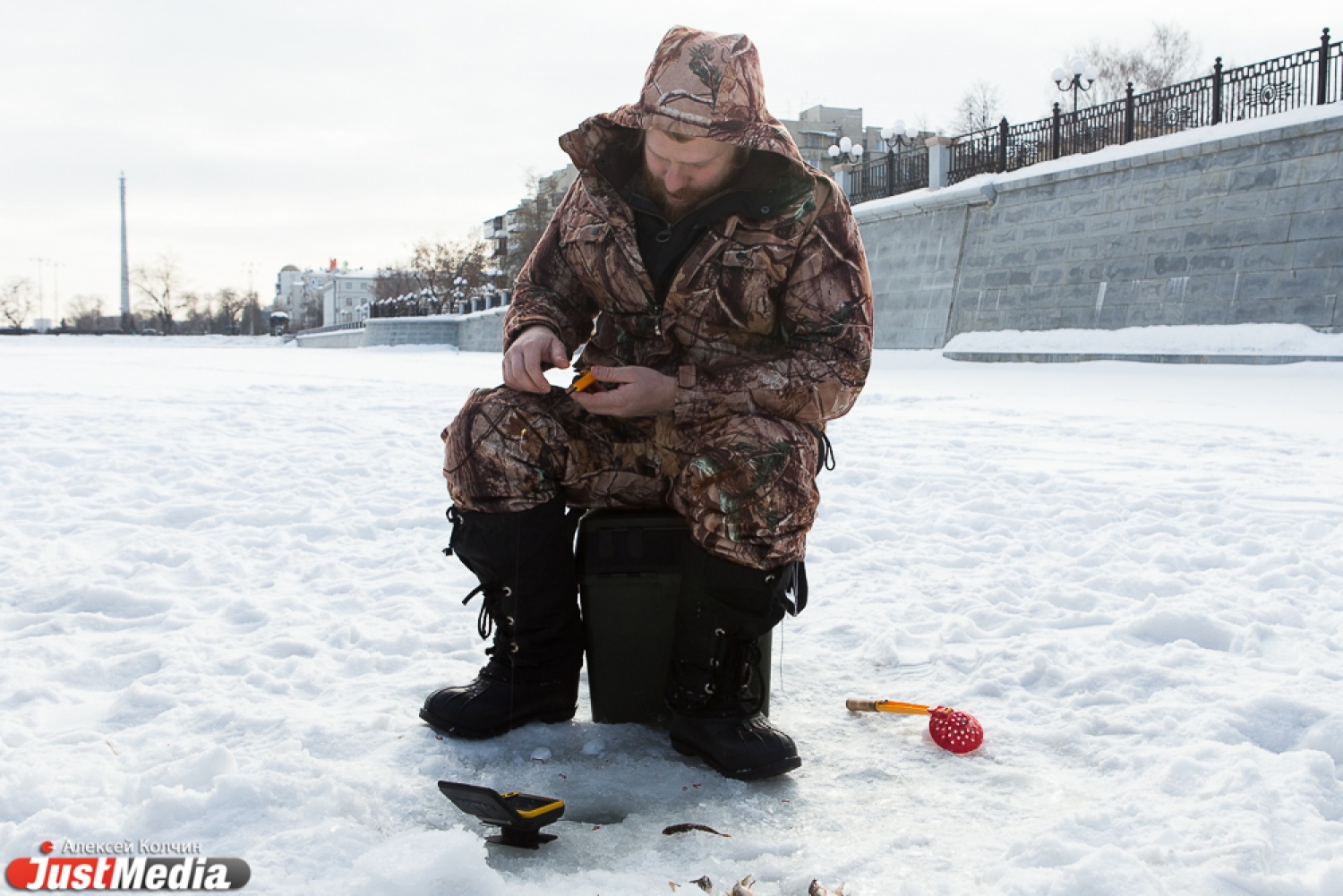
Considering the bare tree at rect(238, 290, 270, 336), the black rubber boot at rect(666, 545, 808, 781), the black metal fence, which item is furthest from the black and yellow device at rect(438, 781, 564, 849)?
the bare tree at rect(238, 290, 270, 336)

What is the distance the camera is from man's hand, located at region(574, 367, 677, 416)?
182 cm

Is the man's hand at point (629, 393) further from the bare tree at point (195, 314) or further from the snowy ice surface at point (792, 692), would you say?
the bare tree at point (195, 314)

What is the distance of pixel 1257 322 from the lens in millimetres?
13516

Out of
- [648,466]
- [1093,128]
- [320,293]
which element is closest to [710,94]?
[648,466]

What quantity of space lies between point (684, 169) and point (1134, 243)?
15429 millimetres

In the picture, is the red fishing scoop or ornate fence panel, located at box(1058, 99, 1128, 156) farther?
ornate fence panel, located at box(1058, 99, 1128, 156)

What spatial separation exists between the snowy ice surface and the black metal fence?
41.1 feet

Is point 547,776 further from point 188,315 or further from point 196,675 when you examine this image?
point 188,315

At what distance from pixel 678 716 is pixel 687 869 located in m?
0.48

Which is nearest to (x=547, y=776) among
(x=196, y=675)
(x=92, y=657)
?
(x=196, y=675)

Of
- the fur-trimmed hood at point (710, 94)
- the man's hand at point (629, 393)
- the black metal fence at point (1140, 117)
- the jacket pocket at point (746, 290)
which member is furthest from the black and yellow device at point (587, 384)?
the black metal fence at point (1140, 117)

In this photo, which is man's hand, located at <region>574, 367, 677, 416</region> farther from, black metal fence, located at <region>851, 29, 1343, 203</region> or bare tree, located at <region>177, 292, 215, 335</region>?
bare tree, located at <region>177, 292, 215, 335</region>

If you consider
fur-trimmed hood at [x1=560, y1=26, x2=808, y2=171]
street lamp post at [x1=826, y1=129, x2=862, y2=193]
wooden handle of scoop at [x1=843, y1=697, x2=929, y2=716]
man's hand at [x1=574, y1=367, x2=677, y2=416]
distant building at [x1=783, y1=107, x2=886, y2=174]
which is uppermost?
distant building at [x1=783, y1=107, x2=886, y2=174]

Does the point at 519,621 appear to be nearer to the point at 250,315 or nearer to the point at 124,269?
the point at 124,269
